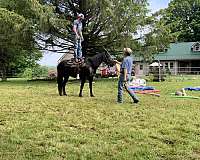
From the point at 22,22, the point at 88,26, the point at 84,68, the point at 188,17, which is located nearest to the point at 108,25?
the point at 88,26

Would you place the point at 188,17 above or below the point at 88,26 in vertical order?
above

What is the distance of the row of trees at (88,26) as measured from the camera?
78.9ft

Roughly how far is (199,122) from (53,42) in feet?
69.5

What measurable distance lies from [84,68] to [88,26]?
43.2ft

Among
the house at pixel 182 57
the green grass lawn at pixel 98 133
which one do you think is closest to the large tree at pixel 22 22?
the green grass lawn at pixel 98 133

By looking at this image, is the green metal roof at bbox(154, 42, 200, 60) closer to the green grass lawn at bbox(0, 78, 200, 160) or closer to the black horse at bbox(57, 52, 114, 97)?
the black horse at bbox(57, 52, 114, 97)

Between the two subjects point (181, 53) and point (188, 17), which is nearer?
point (181, 53)

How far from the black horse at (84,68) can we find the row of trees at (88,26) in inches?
396

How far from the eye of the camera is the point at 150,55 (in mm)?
27547

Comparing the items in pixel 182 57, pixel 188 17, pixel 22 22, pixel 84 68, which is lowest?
pixel 84 68

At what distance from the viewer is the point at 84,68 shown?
→ 13500mm

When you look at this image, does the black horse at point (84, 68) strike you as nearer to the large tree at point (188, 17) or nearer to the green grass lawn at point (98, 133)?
the green grass lawn at point (98, 133)

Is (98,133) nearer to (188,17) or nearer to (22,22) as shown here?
(22,22)

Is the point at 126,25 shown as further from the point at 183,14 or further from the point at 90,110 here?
the point at 183,14
